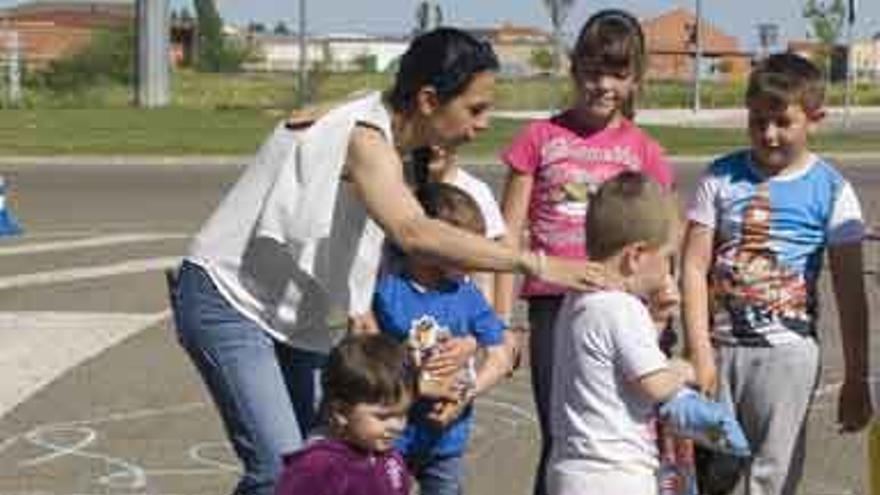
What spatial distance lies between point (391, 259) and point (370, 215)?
0.49 m

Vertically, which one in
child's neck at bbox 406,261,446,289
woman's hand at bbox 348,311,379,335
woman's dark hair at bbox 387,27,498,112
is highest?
woman's dark hair at bbox 387,27,498,112

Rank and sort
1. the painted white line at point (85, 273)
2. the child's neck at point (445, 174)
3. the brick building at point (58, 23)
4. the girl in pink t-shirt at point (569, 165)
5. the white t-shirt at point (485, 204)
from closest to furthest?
the child's neck at point (445, 174) < the white t-shirt at point (485, 204) < the girl in pink t-shirt at point (569, 165) < the painted white line at point (85, 273) < the brick building at point (58, 23)

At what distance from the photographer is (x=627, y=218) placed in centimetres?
444

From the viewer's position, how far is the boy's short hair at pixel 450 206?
519 centimetres

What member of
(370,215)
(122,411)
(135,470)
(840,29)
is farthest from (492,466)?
(840,29)

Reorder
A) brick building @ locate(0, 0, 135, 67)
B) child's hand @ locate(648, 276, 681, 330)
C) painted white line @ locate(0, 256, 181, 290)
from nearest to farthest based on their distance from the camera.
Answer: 1. child's hand @ locate(648, 276, 681, 330)
2. painted white line @ locate(0, 256, 181, 290)
3. brick building @ locate(0, 0, 135, 67)

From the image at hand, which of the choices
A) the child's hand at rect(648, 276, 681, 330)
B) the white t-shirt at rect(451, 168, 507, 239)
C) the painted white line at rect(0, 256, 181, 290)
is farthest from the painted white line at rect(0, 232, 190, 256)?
the child's hand at rect(648, 276, 681, 330)

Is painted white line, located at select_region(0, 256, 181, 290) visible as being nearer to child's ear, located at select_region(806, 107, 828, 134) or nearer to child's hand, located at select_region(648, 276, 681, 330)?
child's ear, located at select_region(806, 107, 828, 134)

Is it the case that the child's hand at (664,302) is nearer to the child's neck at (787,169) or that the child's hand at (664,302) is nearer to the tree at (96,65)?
the child's neck at (787,169)

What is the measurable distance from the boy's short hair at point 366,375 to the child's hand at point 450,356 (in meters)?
0.75

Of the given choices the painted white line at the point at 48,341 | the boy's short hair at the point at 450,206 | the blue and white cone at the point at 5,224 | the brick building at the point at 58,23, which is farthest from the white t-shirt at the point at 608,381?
the brick building at the point at 58,23

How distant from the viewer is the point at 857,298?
538 cm

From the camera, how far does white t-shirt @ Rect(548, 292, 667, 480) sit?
14.6ft

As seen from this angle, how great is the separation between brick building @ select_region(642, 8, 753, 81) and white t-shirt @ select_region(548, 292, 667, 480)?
7745cm
